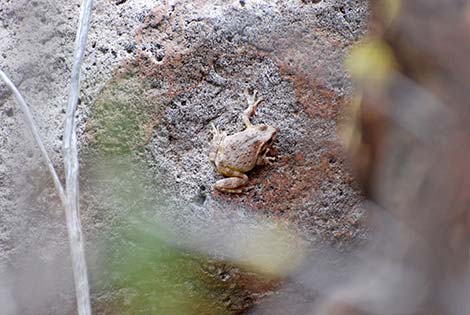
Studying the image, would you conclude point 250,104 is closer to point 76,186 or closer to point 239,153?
point 239,153

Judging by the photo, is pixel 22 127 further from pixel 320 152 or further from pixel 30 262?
pixel 320 152

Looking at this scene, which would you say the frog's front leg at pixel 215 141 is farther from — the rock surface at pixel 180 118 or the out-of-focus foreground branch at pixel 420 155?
the out-of-focus foreground branch at pixel 420 155

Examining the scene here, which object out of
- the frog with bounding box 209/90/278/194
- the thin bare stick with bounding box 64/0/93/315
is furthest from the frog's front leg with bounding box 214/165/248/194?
the thin bare stick with bounding box 64/0/93/315

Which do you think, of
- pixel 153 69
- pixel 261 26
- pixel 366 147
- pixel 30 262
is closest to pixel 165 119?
pixel 153 69

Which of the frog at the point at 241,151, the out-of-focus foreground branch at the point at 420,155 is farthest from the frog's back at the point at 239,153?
the out-of-focus foreground branch at the point at 420,155

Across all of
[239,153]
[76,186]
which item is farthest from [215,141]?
→ [76,186]

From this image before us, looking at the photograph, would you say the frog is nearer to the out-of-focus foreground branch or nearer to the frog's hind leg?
the frog's hind leg
